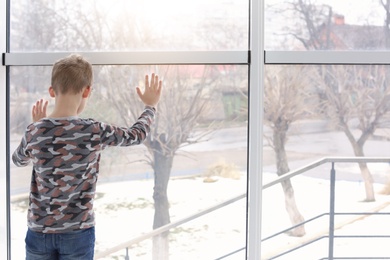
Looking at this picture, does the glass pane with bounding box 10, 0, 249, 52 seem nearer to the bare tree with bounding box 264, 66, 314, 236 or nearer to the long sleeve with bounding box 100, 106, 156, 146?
the bare tree with bounding box 264, 66, 314, 236

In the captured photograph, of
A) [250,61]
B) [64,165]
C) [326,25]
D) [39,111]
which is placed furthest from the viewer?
[326,25]

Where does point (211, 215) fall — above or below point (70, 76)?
below

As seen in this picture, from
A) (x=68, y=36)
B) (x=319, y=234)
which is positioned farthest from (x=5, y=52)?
(x=319, y=234)

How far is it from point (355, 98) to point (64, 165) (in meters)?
1.11

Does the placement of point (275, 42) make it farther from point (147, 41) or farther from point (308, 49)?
point (147, 41)

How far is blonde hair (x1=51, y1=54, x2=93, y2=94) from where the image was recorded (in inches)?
65.7

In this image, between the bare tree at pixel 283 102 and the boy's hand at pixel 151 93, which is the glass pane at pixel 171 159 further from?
the boy's hand at pixel 151 93

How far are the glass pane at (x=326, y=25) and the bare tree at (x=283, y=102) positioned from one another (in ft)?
0.33

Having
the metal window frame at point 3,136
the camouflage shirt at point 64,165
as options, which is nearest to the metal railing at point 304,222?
the metal window frame at point 3,136

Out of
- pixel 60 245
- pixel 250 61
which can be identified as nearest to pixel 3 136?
pixel 60 245

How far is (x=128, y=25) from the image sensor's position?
2076mm

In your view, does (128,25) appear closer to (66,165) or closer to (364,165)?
(66,165)

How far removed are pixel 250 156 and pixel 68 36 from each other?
2.73 ft

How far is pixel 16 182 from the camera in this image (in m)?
2.12
